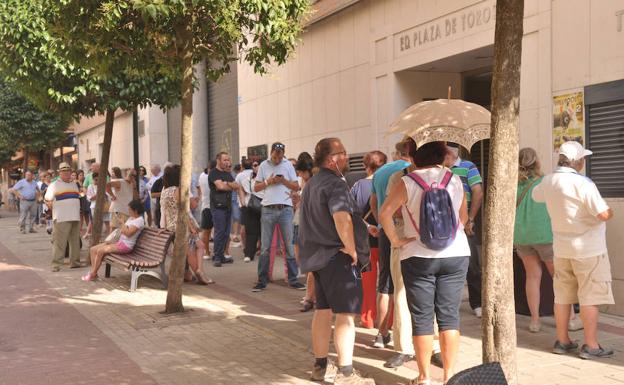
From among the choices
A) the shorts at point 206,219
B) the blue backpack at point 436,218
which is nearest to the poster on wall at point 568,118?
the blue backpack at point 436,218

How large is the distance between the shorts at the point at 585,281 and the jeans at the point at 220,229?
664cm

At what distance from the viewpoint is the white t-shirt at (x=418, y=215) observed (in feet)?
14.8

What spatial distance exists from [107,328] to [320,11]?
7.69 metres

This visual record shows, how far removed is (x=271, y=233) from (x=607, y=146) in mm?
4211

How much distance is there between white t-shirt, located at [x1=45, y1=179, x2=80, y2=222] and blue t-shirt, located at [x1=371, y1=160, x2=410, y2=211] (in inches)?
297

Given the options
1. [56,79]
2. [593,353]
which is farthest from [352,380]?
[56,79]

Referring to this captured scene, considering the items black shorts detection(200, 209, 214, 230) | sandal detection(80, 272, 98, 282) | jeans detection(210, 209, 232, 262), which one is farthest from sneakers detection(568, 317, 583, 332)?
black shorts detection(200, 209, 214, 230)

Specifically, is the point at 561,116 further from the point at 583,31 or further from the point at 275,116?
the point at 275,116

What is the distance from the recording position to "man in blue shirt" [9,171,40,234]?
21891 mm

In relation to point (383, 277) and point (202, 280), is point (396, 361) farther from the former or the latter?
point (202, 280)

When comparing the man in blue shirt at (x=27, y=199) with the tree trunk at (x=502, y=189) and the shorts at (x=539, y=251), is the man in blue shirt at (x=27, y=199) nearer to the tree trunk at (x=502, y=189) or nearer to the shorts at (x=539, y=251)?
the shorts at (x=539, y=251)

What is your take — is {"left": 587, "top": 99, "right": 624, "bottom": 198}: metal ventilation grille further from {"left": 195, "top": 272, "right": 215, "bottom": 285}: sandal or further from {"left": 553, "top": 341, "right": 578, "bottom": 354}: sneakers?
{"left": 195, "top": 272, "right": 215, "bottom": 285}: sandal

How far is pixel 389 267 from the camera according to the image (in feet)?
19.8

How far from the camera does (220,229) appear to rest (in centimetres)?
1137
